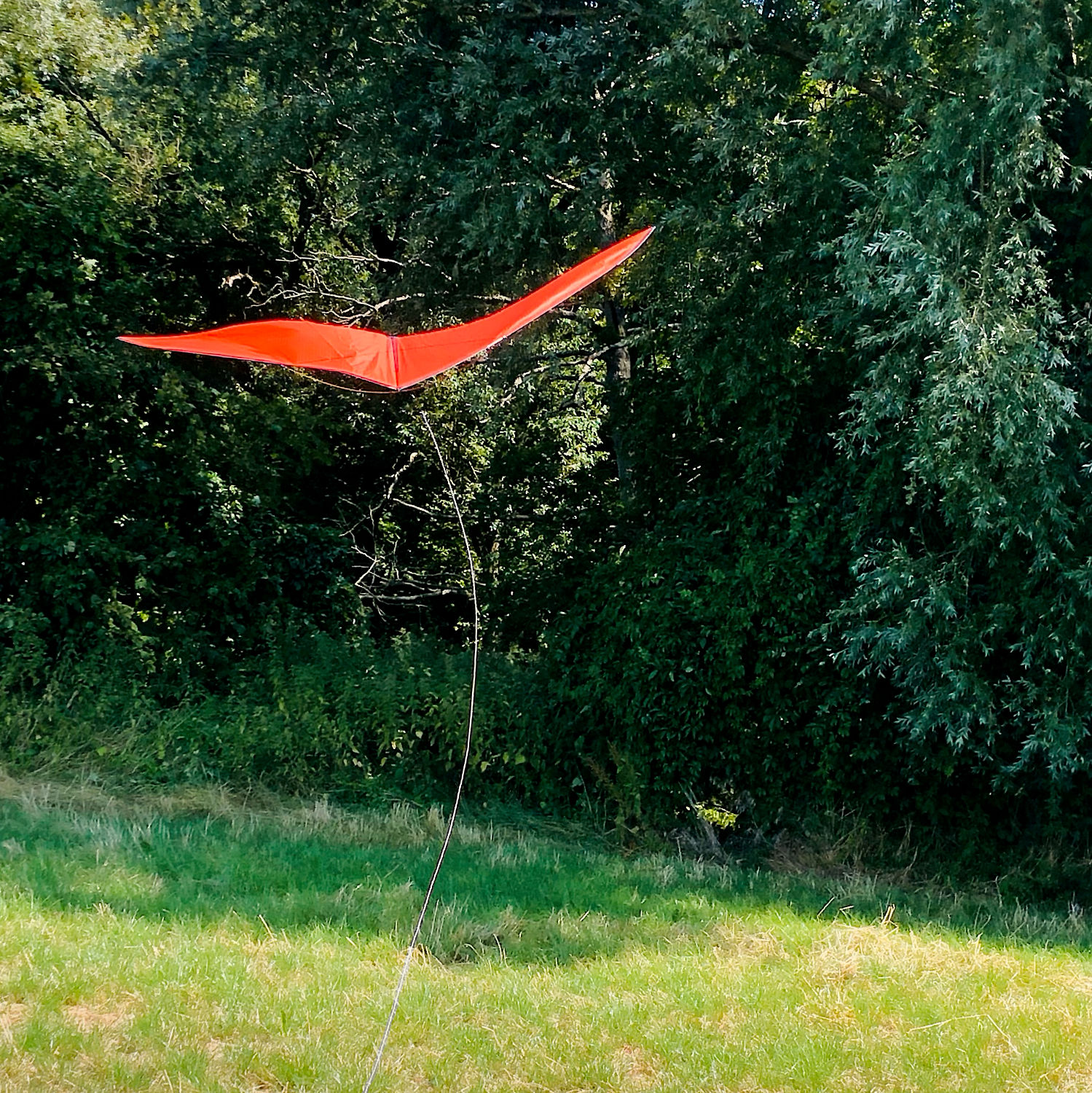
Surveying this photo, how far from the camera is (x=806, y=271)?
380 inches

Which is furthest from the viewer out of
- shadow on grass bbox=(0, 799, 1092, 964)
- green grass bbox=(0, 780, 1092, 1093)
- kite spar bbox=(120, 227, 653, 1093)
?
shadow on grass bbox=(0, 799, 1092, 964)

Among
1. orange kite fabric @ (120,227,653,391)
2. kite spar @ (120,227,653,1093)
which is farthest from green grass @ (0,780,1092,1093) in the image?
orange kite fabric @ (120,227,653,391)

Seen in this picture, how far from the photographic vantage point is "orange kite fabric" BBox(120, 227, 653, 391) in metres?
5.27

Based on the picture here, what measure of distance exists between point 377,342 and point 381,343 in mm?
20

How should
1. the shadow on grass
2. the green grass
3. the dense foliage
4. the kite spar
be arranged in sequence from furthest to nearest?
the dense foliage
the shadow on grass
the kite spar
the green grass

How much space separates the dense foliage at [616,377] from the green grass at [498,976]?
5.91ft

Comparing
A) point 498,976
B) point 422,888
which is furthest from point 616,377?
point 498,976

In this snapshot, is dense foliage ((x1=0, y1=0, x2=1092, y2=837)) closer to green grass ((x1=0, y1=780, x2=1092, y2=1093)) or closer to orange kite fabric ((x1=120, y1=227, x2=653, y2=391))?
green grass ((x1=0, y1=780, x2=1092, y2=1093))

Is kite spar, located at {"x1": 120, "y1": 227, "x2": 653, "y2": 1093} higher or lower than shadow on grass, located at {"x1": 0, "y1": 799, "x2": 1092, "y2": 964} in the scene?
higher

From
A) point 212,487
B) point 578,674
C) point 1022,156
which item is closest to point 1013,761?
point 578,674

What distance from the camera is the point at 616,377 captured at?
12516mm

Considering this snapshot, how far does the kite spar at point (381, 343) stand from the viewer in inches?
207

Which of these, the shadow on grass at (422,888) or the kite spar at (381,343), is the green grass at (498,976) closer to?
the shadow on grass at (422,888)

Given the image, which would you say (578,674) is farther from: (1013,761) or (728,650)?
(1013,761)
